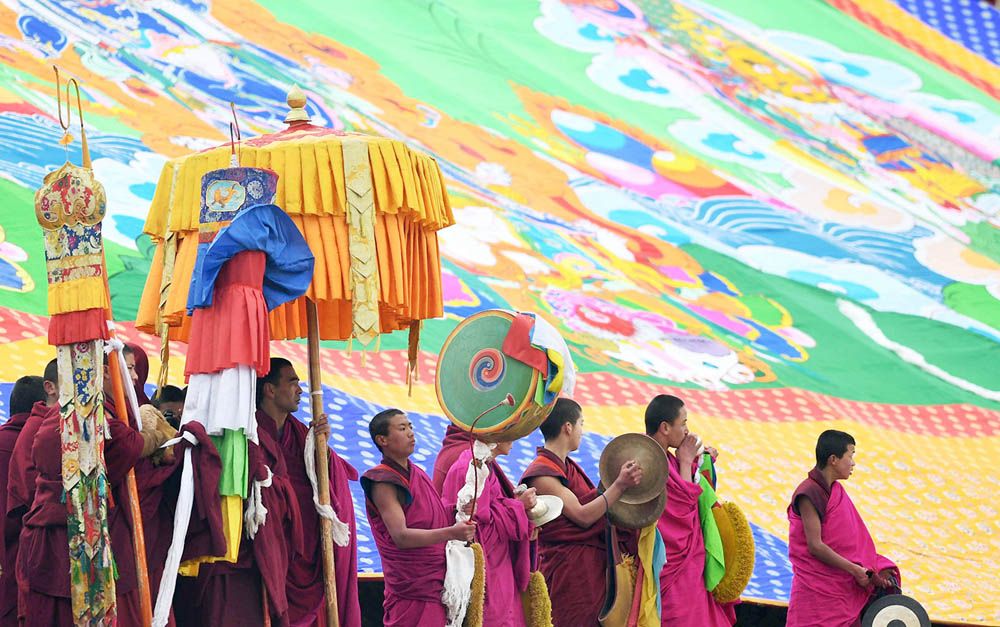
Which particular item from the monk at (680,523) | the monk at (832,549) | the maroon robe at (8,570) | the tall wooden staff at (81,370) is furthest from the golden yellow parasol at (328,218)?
the monk at (832,549)

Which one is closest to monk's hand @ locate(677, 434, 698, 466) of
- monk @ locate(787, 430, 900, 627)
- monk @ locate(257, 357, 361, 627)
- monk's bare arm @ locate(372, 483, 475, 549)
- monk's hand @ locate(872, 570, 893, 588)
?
monk @ locate(787, 430, 900, 627)

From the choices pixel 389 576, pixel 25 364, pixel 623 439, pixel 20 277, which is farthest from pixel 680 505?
pixel 20 277

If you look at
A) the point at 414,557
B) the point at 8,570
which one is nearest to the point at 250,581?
the point at 414,557

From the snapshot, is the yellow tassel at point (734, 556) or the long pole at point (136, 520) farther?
the yellow tassel at point (734, 556)

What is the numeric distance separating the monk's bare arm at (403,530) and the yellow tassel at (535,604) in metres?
0.56

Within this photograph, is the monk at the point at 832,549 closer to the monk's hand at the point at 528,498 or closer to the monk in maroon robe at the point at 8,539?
the monk's hand at the point at 528,498

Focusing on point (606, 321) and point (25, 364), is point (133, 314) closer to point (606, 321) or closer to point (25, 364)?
point (25, 364)

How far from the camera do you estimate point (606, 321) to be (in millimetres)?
9641

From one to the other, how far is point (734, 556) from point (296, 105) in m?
2.55

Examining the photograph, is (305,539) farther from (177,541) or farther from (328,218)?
(328,218)

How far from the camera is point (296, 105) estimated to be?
15.8 ft

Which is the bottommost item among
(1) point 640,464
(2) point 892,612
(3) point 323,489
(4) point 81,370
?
(2) point 892,612

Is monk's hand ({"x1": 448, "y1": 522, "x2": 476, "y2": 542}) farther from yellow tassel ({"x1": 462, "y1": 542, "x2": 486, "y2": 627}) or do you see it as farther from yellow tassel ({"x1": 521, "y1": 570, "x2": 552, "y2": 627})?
yellow tassel ({"x1": 521, "y1": 570, "x2": 552, "y2": 627})

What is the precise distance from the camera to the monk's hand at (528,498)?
4.92 metres
